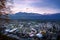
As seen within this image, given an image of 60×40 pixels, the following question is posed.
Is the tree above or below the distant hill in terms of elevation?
above

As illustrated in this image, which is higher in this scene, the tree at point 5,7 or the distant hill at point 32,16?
the tree at point 5,7

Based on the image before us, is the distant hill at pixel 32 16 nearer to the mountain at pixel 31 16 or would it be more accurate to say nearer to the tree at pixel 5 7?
the mountain at pixel 31 16

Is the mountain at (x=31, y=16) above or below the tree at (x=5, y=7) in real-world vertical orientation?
below

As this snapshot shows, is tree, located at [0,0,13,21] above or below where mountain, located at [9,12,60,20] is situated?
above

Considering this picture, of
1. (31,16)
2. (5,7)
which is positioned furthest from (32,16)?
(5,7)

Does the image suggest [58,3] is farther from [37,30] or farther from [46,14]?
[37,30]

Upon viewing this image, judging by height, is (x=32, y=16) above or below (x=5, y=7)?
below

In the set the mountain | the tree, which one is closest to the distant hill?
the mountain

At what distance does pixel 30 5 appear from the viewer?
2.11 meters

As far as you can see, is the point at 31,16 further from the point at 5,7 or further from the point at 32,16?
→ the point at 5,7

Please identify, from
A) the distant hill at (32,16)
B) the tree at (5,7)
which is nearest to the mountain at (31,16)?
the distant hill at (32,16)

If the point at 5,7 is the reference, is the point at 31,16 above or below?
below

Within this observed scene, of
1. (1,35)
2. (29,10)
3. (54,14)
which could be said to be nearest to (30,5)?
(29,10)

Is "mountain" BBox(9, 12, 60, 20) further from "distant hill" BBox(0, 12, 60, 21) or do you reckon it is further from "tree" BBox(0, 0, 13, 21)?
"tree" BBox(0, 0, 13, 21)
